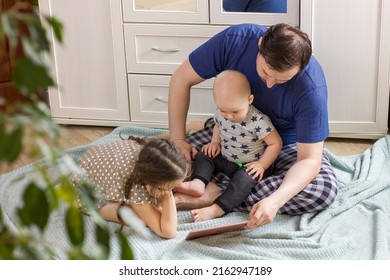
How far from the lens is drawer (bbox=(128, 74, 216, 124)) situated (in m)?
2.95

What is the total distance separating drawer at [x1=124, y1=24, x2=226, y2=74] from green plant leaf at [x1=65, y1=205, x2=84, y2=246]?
7.01 ft

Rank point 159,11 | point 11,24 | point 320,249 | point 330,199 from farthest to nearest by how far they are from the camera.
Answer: point 159,11 → point 330,199 → point 320,249 → point 11,24

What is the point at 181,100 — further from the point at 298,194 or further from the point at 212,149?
the point at 298,194

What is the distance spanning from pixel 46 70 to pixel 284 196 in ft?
4.90

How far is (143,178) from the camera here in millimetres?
2096

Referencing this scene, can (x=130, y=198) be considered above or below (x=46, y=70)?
below

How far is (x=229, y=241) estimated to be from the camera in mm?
2129

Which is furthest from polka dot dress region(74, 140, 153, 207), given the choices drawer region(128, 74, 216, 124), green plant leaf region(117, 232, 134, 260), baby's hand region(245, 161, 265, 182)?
green plant leaf region(117, 232, 134, 260)

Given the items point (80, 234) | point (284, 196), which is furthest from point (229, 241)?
point (80, 234)

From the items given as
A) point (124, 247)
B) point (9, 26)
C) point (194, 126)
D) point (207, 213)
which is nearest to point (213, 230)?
point (207, 213)

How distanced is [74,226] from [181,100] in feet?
5.67

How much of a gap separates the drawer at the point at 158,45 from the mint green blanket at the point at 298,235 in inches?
30.3
